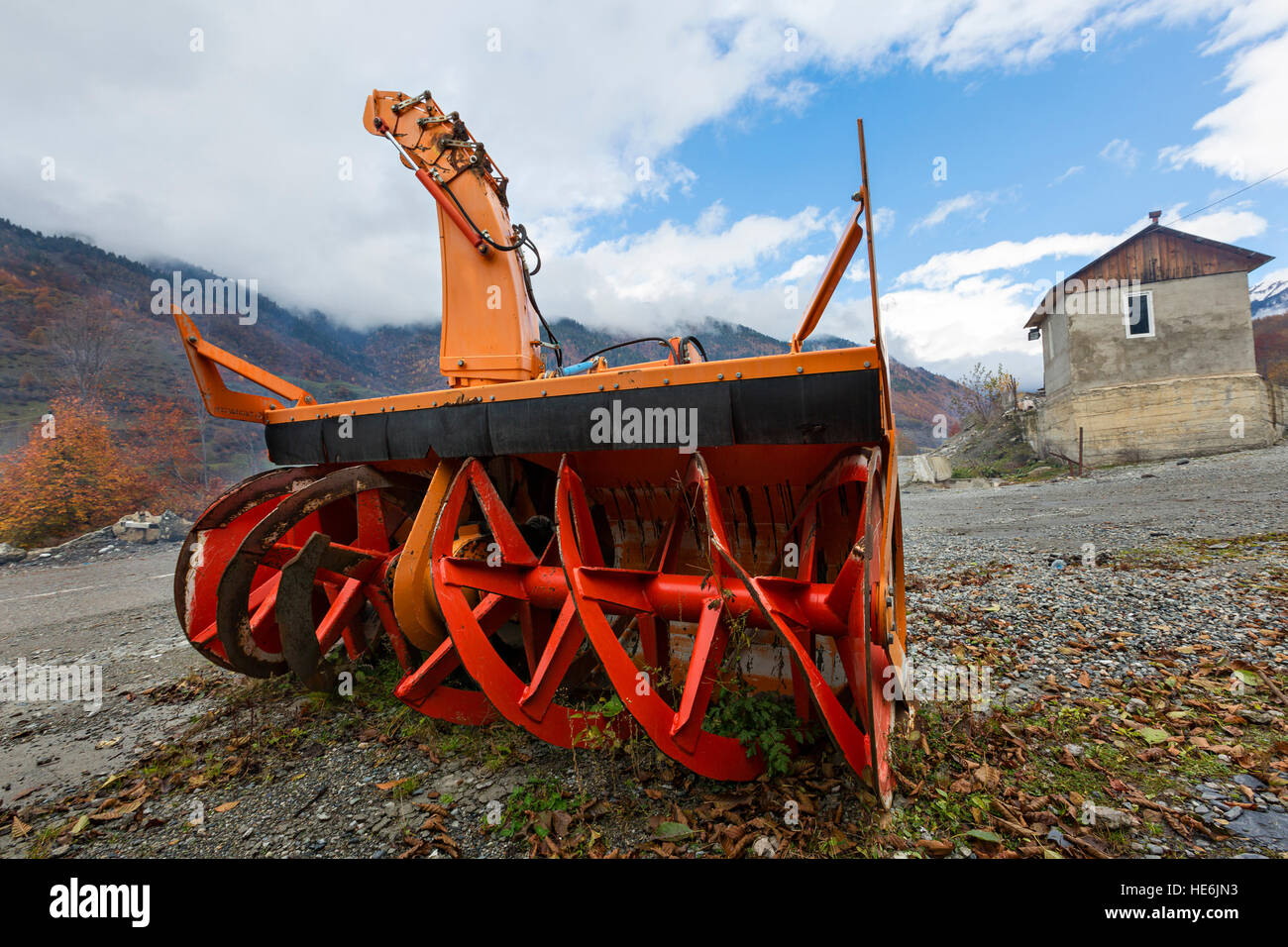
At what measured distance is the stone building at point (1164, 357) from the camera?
1488 cm

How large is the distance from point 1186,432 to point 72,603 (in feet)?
80.5

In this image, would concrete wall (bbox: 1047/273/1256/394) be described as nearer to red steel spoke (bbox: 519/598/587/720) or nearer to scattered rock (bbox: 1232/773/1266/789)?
scattered rock (bbox: 1232/773/1266/789)

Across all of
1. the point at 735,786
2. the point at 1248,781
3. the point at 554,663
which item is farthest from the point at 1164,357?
the point at 554,663

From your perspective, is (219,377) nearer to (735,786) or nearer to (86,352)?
(735,786)

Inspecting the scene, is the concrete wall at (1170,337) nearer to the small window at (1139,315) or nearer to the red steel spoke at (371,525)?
the small window at (1139,315)

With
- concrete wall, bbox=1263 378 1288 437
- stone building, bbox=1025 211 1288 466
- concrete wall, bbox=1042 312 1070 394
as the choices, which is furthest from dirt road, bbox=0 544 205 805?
concrete wall, bbox=1263 378 1288 437

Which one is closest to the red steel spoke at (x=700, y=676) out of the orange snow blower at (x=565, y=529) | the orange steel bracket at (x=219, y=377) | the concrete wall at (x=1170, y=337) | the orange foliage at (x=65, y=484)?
the orange snow blower at (x=565, y=529)

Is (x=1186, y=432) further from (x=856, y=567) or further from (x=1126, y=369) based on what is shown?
(x=856, y=567)

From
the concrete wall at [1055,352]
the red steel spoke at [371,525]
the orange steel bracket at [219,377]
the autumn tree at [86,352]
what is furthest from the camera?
the autumn tree at [86,352]

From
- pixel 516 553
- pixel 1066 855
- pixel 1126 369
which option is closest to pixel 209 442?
pixel 516 553

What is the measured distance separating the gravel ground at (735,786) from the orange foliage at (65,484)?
480 inches

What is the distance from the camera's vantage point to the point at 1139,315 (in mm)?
15945

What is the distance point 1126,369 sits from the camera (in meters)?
15.8

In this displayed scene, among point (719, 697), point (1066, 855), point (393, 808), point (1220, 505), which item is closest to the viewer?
point (1066, 855)
